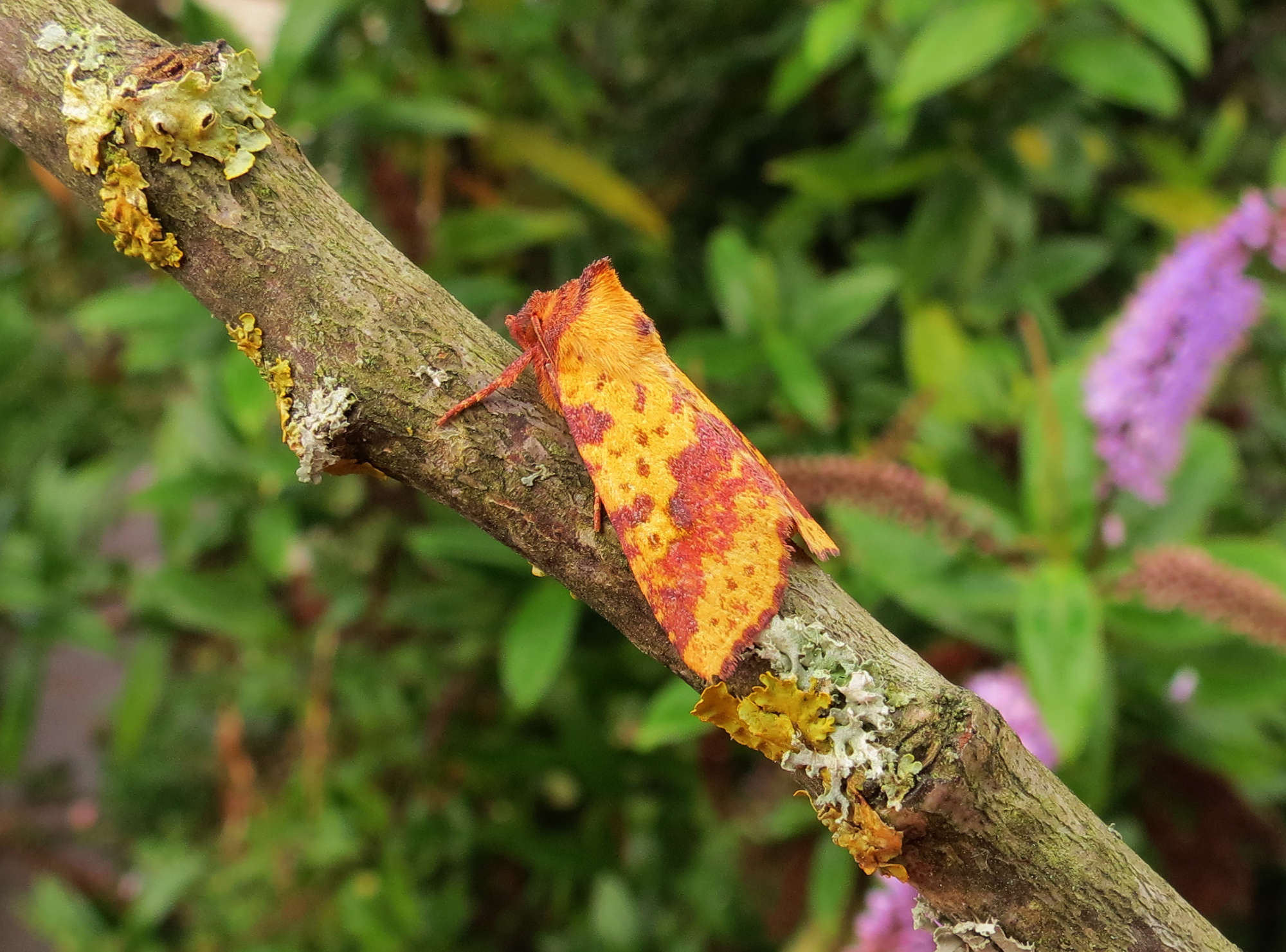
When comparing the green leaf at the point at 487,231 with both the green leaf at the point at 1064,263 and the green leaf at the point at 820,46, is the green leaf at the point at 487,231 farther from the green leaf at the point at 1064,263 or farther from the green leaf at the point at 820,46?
the green leaf at the point at 1064,263

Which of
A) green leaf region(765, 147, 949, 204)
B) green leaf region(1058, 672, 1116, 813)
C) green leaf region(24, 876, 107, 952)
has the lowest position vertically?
green leaf region(24, 876, 107, 952)

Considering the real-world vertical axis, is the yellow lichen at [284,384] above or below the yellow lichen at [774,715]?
below

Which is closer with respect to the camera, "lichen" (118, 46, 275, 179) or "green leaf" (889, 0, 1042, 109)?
"lichen" (118, 46, 275, 179)

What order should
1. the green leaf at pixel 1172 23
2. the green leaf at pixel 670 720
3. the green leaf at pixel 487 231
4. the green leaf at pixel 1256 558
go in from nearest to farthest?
the green leaf at pixel 670 720, the green leaf at pixel 1256 558, the green leaf at pixel 1172 23, the green leaf at pixel 487 231

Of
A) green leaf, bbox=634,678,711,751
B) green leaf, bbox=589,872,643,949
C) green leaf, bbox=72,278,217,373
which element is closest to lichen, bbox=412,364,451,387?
green leaf, bbox=634,678,711,751

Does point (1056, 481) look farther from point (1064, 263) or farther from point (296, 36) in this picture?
point (296, 36)

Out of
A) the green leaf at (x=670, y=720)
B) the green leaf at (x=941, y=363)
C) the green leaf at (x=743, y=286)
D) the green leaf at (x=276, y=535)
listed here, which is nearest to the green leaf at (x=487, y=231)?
the green leaf at (x=743, y=286)

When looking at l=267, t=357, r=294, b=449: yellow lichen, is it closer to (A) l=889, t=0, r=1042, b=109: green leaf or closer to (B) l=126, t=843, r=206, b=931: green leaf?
(A) l=889, t=0, r=1042, b=109: green leaf
